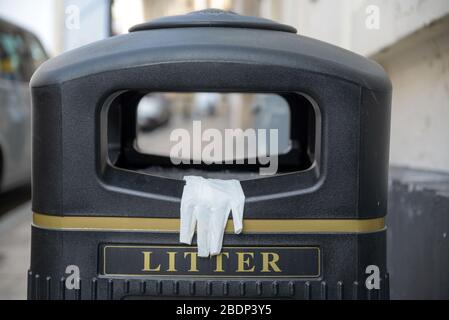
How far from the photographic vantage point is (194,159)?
9.64 ft

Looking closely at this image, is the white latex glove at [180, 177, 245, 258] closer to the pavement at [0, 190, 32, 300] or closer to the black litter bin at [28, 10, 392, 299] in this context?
the black litter bin at [28, 10, 392, 299]

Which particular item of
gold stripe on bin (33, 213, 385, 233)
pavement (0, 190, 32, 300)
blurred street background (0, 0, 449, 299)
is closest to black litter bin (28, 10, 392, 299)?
gold stripe on bin (33, 213, 385, 233)

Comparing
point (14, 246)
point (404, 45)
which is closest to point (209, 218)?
point (404, 45)

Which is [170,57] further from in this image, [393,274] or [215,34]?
[393,274]

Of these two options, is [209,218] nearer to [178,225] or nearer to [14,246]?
[178,225]

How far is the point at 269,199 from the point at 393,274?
1949 mm

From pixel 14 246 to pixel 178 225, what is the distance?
424 centimetres

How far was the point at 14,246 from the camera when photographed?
5906 mm

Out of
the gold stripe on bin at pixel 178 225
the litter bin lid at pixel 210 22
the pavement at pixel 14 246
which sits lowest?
the pavement at pixel 14 246

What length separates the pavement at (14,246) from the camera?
15.1 feet

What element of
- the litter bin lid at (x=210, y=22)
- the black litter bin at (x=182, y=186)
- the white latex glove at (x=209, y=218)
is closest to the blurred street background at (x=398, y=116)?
the litter bin lid at (x=210, y=22)

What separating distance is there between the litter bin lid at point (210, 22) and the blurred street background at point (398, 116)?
0.42m

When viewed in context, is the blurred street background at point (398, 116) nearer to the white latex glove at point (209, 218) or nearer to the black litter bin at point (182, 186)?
the black litter bin at point (182, 186)
